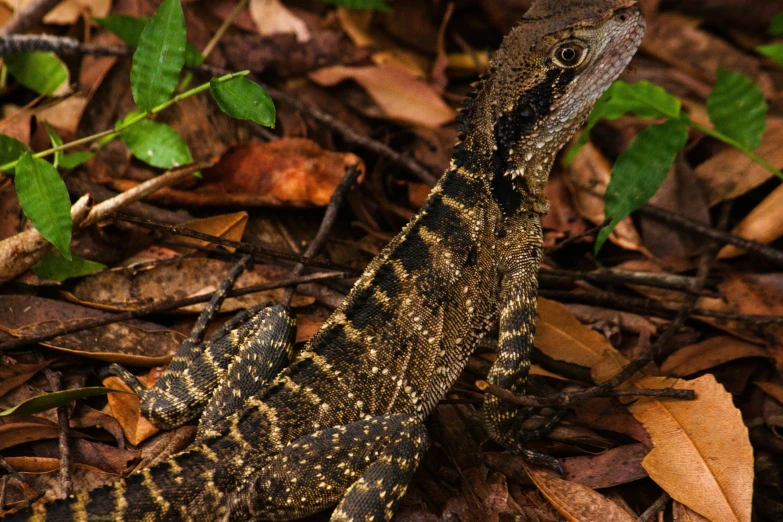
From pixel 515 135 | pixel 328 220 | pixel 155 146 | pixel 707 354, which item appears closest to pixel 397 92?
pixel 328 220

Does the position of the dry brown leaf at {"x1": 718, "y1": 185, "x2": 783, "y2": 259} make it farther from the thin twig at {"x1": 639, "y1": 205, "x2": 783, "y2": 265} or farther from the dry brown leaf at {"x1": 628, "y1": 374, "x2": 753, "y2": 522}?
the dry brown leaf at {"x1": 628, "y1": 374, "x2": 753, "y2": 522}

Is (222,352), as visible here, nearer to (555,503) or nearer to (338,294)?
(338,294)

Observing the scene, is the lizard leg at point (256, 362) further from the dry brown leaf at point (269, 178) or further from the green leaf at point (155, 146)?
the green leaf at point (155, 146)

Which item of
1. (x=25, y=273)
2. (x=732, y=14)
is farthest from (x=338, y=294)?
(x=732, y=14)

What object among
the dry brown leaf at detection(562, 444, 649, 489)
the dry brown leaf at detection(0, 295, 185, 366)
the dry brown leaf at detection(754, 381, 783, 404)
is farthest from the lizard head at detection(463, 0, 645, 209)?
the dry brown leaf at detection(0, 295, 185, 366)

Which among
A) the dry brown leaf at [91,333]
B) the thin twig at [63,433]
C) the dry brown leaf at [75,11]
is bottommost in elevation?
the thin twig at [63,433]

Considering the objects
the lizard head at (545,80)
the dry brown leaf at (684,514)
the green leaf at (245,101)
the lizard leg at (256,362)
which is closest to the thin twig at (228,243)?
the lizard leg at (256,362)
